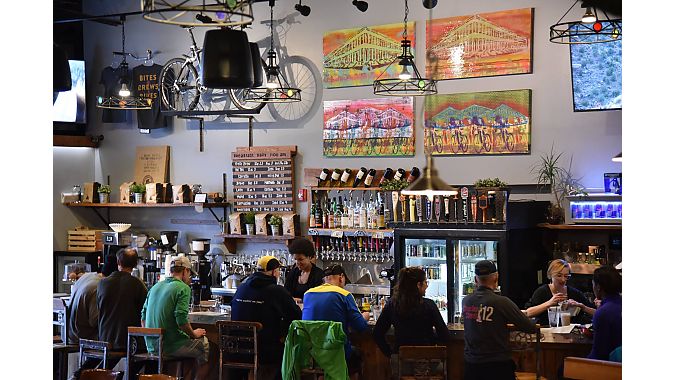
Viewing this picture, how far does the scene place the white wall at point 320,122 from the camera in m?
8.25

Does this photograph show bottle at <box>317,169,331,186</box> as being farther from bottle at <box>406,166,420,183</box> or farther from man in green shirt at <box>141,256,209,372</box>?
→ man in green shirt at <box>141,256,209,372</box>

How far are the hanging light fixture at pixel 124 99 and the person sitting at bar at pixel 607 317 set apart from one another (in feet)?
20.1

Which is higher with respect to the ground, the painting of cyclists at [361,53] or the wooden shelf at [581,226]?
the painting of cyclists at [361,53]

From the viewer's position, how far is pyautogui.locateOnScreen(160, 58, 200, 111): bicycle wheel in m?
10.4

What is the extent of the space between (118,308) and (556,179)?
419cm

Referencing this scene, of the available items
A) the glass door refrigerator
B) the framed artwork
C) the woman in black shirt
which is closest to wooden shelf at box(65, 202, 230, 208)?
the glass door refrigerator

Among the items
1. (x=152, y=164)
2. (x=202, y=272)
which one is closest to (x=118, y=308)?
(x=202, y=272)

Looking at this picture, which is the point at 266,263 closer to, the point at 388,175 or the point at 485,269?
the point at 485,269

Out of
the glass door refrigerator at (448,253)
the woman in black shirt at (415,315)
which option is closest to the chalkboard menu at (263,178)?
the glass door refrigerator at (448,253)

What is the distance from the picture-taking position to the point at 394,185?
8.64 meters

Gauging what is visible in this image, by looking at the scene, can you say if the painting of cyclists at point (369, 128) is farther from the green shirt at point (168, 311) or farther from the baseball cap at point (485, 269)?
the baseball cap at point (485, 269)

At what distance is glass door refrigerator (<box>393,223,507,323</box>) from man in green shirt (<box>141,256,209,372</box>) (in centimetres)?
255

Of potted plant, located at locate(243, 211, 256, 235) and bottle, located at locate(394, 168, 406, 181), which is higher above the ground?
bottle, located at locate(394, 168, 406, 181)
